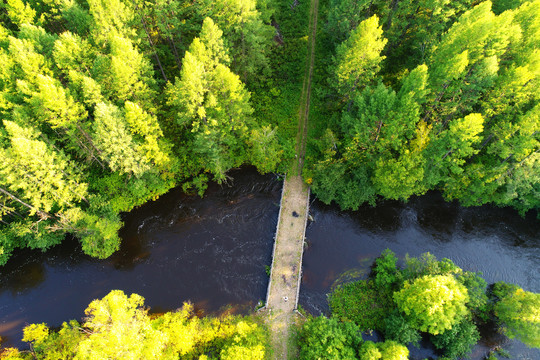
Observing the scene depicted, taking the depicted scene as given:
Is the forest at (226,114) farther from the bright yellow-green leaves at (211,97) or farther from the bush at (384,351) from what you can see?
the bush at (384,351)

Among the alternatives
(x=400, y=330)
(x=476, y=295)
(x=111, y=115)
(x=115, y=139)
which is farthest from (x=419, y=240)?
(x=111, y=115)

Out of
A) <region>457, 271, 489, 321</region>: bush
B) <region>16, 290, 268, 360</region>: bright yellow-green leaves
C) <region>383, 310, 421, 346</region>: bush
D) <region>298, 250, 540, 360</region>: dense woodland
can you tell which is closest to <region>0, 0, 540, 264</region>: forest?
<region>16, 290, 268, 360</region>: bright yellow-green leaves

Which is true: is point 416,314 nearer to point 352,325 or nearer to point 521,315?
point 352,325

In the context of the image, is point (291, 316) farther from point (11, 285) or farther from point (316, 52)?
Result: point (316, 52)

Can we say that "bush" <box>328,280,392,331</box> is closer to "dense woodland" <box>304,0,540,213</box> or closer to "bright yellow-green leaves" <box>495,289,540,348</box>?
"dense woodland" <box>304,0,540,213</box>

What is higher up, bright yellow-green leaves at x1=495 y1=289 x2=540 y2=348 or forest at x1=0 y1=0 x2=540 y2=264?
forest at x1=0 y1=0 x2=540 y2=264

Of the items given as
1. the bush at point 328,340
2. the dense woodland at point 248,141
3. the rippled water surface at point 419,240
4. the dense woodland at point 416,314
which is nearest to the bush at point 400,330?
the dense woodland at point 416,314
